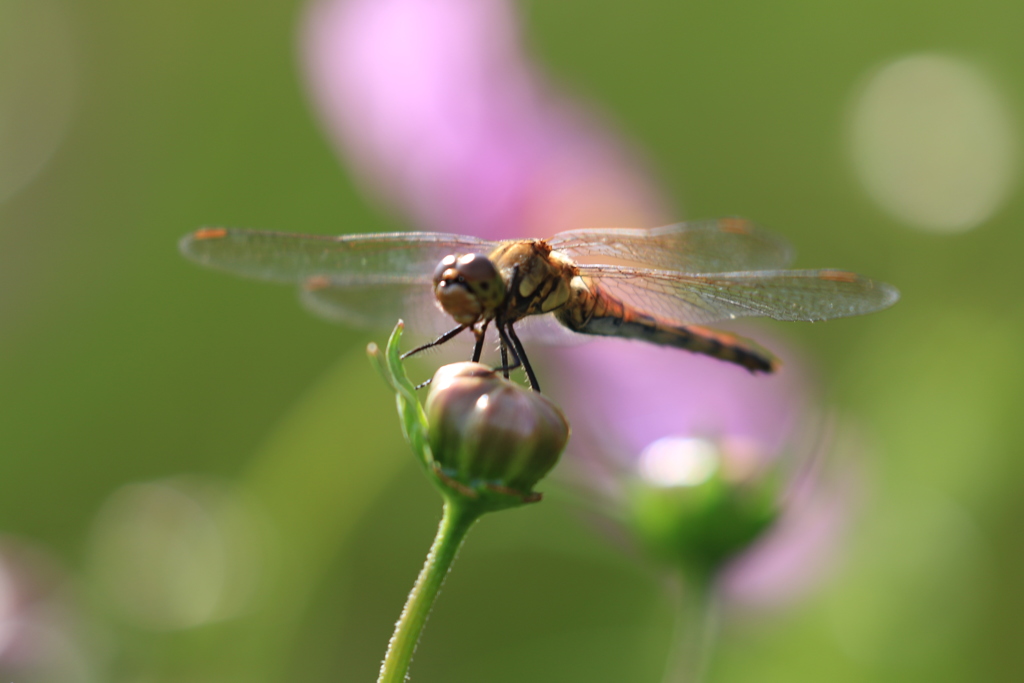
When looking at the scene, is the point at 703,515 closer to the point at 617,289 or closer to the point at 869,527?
the point at 617,289

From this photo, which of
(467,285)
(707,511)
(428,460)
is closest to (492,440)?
(428,460)

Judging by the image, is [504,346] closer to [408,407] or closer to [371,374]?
[408,407]

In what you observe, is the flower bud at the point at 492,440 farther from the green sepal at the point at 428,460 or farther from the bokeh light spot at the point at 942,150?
the bokeh light spot at the point at 942,150

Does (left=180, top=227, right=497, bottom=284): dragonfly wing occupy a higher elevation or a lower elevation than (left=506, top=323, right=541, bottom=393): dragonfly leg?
higher

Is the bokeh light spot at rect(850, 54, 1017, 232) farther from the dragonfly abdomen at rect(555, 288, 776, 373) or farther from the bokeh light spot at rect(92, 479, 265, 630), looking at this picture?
the bokeh light spot at rect(92, 479, 265, 630)

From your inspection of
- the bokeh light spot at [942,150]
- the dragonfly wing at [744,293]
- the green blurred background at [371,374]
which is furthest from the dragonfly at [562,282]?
the bokeh light spot at [942,150]

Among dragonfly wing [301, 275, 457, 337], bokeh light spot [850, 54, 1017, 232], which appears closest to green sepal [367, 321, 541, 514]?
dragonfly wing [301, 275, 457, 337]

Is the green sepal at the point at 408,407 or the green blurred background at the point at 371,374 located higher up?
the green blurred background at the point at 371,374
